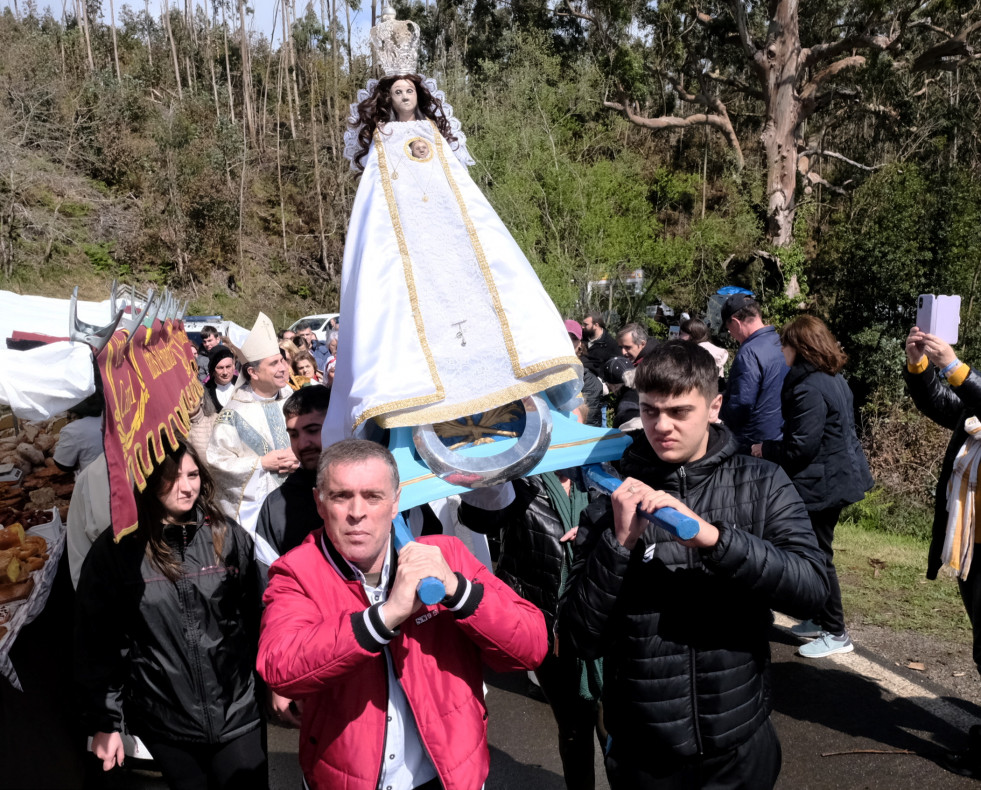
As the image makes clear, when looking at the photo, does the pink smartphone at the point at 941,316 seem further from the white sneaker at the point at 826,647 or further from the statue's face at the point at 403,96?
the statue's face at the point at 403,96

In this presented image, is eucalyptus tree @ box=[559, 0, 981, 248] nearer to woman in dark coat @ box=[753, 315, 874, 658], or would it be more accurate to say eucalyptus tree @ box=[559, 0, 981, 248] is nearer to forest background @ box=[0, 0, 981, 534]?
forest background @ box=[0, 0, 981, 534]

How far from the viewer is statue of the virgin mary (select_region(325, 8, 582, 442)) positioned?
280 cm

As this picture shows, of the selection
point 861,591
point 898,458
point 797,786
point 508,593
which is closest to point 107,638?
point 508,593

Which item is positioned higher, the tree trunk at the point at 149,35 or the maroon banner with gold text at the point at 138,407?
the tree trunk at the point at 149,35

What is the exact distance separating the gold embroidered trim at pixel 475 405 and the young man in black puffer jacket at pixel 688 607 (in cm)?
71

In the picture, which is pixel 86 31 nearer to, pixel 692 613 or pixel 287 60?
pixel 287 60

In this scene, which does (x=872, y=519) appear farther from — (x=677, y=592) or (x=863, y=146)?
(x=863, y=146)

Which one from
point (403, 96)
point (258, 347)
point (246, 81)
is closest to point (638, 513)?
point (403, 96)

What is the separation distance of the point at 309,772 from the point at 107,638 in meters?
1.00

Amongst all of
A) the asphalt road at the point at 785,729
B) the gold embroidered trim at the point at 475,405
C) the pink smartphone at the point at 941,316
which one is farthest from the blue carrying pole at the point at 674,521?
the asphalt road at the point at 785,729

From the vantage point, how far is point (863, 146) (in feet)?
98.4

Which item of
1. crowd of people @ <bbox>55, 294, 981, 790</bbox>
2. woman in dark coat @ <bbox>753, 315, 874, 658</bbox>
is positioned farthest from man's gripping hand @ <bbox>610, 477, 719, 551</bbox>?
woman in dark coat @ <bbox>753, 315, 874, 658</bbox>

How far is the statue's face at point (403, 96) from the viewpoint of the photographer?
3316mm

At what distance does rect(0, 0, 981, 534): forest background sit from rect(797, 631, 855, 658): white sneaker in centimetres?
278
